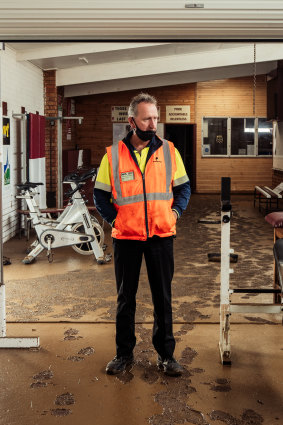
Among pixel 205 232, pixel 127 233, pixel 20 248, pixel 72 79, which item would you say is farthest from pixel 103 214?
pixel 72 79

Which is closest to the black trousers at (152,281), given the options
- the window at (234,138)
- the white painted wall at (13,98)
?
the white painted wall at (13,98)

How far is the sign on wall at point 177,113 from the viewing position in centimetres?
1748

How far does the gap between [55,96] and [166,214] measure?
914 centimetres

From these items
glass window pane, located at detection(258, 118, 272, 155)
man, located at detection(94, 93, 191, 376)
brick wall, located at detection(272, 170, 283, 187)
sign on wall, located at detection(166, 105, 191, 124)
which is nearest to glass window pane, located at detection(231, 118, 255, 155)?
glass window pane, located at detection(258, 118, 272, 155)

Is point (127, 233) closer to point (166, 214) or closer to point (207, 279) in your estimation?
point (166, 214)

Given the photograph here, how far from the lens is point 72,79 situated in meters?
12.1

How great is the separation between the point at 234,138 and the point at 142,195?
47.6ft

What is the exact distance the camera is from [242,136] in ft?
58.2

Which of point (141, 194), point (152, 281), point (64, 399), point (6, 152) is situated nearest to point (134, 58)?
point (6, 152)

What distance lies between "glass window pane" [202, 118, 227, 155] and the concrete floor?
35.9 ft

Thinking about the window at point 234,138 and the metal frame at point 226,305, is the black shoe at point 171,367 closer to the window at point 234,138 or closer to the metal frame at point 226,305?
the metal frame at point 226,305

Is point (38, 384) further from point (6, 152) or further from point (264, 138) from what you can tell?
point (264, 138)

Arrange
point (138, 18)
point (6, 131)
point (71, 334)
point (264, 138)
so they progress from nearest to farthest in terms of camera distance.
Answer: point (138, 18) < point (71, 334) < point (6, 131) < point (264, 138)

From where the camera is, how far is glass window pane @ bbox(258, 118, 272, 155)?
694 inches
